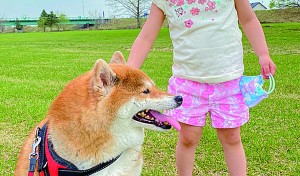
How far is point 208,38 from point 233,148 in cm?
83

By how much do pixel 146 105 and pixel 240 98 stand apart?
841mm

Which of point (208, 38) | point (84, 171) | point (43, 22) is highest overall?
point (208, 38)

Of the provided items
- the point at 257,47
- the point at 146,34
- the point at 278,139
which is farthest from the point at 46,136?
the point at 278,139

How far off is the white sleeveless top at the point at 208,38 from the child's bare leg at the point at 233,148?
409 mm

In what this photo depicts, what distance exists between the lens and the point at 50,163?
2045 mm

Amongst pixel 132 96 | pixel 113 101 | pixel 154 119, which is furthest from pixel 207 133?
pixel 113 101

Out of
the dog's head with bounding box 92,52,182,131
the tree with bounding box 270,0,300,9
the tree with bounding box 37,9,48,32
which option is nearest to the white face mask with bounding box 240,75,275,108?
the dog's head with bounding box 92,52,182,131

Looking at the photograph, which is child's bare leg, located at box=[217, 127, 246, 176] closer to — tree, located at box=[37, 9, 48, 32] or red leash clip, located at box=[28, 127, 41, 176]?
red leash clip, located at box=[28, 127, 41, 176]

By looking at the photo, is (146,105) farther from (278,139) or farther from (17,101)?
(17,101)

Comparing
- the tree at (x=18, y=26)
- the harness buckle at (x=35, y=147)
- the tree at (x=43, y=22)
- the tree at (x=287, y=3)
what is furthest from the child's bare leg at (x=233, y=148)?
the tree at (x=18, y=26)

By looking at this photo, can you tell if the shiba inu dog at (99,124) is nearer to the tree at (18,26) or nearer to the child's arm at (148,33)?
the child's arm at (148,33)

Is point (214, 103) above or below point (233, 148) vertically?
above

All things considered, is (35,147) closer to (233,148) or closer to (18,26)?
(233,148)

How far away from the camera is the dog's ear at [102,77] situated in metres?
1.97
